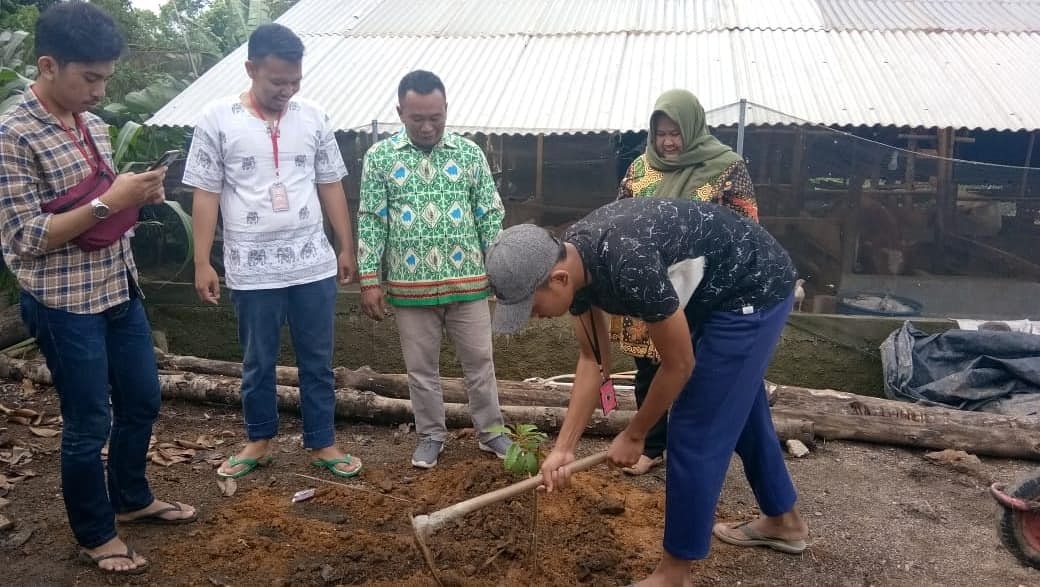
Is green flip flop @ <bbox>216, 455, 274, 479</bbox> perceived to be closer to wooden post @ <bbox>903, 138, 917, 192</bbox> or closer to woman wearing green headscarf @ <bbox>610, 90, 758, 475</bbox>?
woman wearing green headscarf @ <bbox>610, 90, 758, 475</bbox>

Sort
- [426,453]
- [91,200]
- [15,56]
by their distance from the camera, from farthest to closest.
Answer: [15,56] → [426,453] → [91,200]

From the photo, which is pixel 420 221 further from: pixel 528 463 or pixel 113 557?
pixel 113 557

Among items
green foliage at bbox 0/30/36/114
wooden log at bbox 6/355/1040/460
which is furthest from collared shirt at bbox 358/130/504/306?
green foliage at bbox 0/30/36/114

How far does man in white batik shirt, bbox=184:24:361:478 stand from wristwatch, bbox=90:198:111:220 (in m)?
0.79

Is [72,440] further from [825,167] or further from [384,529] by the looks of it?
[825,167]

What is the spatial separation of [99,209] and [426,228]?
142cm

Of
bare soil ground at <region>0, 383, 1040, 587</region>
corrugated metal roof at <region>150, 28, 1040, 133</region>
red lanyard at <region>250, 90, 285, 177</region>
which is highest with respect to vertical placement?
corrugated metal roof at <region>150, 28, 1040, 133</region>

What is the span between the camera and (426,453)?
3.91 meters

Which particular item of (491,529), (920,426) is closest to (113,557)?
(491,529)

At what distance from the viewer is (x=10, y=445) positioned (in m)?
4.09

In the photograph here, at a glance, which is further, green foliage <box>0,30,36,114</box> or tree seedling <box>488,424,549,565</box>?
green foliage <box>0,30,36,114</box>

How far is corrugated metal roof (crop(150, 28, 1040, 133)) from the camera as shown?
6496 mm

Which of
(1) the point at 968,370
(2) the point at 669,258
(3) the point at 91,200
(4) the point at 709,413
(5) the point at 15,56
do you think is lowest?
(1) the point at 968,370

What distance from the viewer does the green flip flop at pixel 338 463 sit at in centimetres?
375
